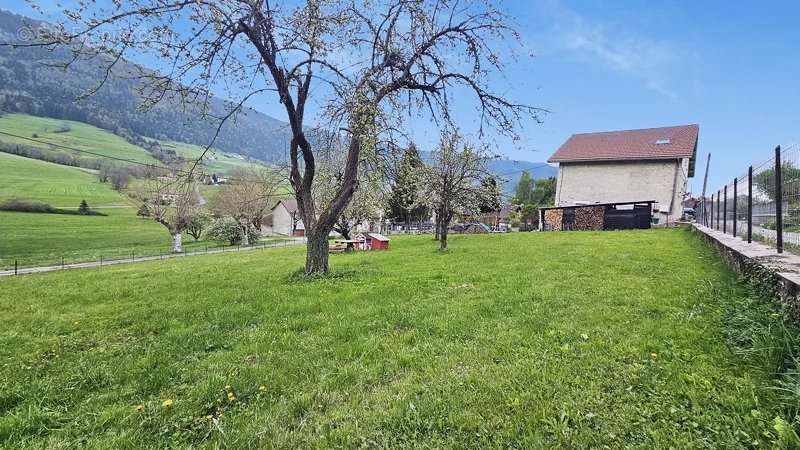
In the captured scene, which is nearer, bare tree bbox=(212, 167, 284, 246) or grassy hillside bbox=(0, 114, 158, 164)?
bare tree bbox=(212, 167, 284, 246)

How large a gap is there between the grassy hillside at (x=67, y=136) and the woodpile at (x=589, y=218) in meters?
84.6

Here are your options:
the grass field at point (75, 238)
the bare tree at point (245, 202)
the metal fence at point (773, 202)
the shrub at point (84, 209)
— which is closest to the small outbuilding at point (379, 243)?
the metal fence at point (773, 202)

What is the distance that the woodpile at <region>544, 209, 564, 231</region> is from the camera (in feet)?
97.4

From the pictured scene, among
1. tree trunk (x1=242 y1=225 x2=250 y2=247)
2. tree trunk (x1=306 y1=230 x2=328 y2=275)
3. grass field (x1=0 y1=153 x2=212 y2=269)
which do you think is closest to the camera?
tree trunk (x1=306 y1=230 x2=328 y2=275)

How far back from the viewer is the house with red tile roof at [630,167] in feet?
93.2

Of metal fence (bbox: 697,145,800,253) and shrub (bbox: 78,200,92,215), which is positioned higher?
shrub (bbox: 78,200,92,215)

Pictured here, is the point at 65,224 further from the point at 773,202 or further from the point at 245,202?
the point at 773,202

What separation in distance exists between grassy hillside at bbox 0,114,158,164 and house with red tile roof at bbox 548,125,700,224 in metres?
83.0

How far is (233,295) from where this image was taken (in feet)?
23.2

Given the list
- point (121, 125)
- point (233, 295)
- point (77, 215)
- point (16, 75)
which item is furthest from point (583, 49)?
point (16, 75)

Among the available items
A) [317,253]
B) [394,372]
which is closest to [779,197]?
[394,372]

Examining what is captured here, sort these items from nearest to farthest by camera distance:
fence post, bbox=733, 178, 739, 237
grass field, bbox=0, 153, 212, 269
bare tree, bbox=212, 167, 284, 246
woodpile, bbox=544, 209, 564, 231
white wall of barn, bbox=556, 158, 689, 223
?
fence post, bbox=733, 178, 739, 237 < white wall of barn, bbox=556, 158, 689, 223 < woodpile, bbox=544, 209, 564, 231 < grass field, bbox=0, 153, 212, 269 < bare tree, bbox=212, 167, 284, 246

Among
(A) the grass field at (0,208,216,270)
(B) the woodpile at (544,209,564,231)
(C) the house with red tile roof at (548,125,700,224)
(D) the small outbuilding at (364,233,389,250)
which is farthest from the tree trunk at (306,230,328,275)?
(C) the house with red tile roof at (548,125,700,224)

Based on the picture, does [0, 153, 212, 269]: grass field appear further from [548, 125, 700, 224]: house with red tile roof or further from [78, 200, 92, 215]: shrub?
[548, 125, 700, 224]: house with red tile roof
